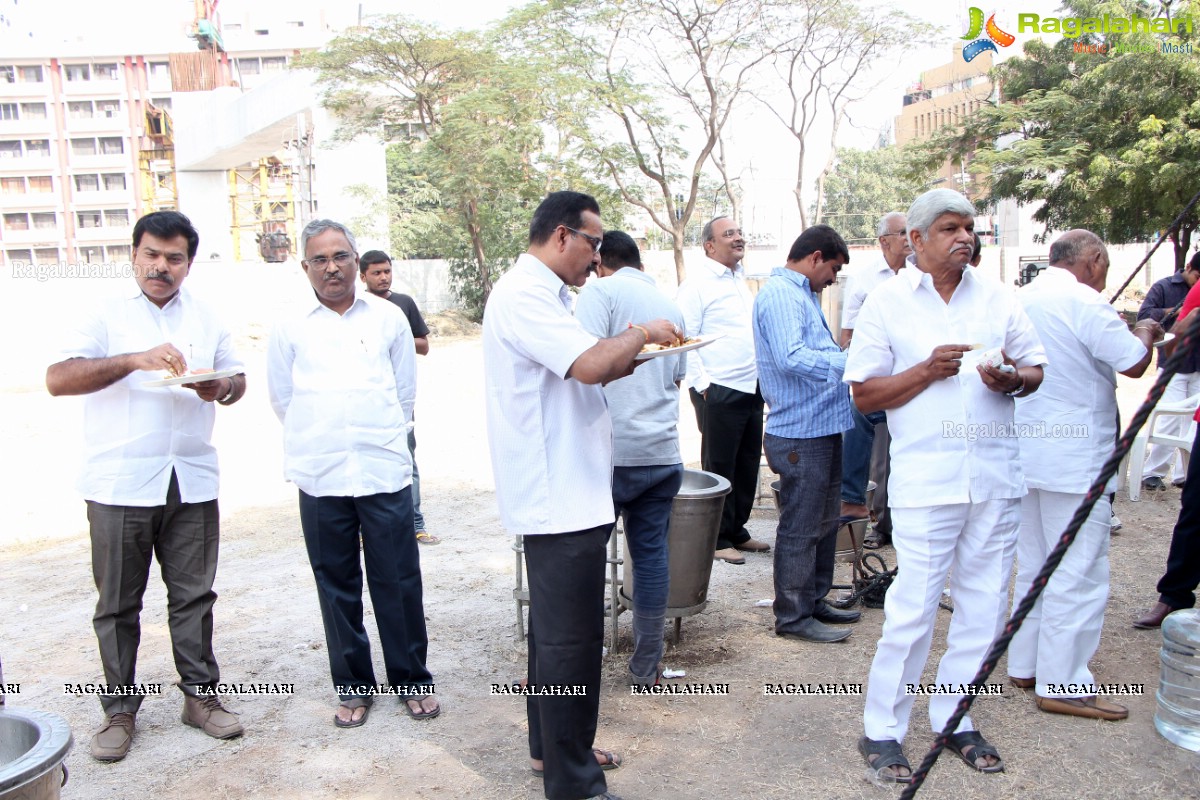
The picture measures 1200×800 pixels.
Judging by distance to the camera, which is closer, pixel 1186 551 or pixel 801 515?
pixel 1186 551

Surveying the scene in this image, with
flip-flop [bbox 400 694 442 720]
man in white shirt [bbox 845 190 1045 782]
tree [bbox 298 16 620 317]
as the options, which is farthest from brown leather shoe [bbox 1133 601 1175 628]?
tree [bbox 298 16 620 317]

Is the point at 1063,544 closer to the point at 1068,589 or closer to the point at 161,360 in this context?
the point at 1068,589

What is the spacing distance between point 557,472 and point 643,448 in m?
0.99

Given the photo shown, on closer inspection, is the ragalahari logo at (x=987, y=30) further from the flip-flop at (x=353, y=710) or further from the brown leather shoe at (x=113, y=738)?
the brown leather shoe at (x=113, y=738)

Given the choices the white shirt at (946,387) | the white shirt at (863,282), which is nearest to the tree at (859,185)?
the white shirt at (863,282)

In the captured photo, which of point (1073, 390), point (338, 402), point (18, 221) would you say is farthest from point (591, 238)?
point (18, 221)

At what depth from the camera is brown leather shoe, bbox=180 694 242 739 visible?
3707mm

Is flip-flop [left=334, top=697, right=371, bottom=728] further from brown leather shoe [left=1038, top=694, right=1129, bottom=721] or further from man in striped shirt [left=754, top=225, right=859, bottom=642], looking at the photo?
brown leather shoe [left=1038, top=694, right=1129, bottom=721]

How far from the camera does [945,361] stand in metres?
3.08

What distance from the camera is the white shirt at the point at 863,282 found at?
6.39 metres

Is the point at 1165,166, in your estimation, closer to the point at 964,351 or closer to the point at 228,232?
the point at 964,351

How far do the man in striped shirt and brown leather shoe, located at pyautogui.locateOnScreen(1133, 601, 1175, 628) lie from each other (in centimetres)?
142

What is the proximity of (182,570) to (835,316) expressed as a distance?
8.13 metres

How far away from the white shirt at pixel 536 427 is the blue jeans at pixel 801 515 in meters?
1.72
